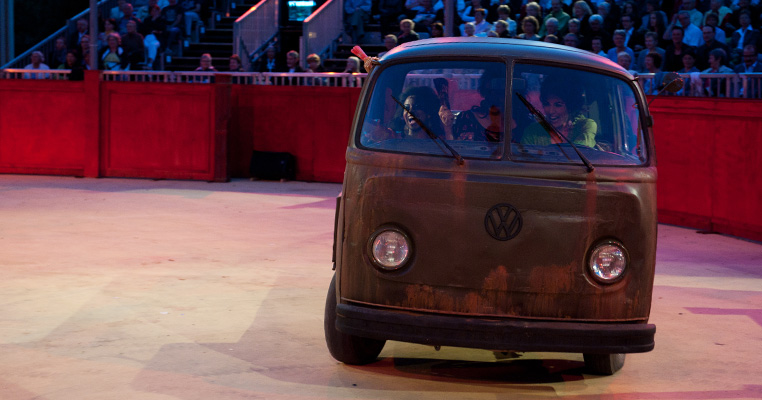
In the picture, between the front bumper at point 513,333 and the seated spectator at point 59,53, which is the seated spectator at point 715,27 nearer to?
the front bumper at point 513,333

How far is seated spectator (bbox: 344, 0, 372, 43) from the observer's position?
23250 mm

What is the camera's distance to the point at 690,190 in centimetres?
1287

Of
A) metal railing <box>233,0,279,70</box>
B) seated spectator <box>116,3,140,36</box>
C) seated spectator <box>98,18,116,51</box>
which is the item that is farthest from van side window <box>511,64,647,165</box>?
seated spectator <box>116,3,140,36</box>

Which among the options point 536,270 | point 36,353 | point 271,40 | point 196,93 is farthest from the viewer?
point 271,40

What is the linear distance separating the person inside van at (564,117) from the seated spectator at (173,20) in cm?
1924

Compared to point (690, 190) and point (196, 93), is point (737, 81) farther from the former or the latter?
point (196, 93)

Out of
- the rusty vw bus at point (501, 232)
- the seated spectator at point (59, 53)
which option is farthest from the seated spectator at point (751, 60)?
the seated spectator at point (59, 53)

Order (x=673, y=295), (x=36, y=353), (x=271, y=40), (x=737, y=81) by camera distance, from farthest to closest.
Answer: (x=271, y=40) → (x=737, y=81) → (x=673, y=295) → (x=36, y=353)

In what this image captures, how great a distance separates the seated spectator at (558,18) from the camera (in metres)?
18.4

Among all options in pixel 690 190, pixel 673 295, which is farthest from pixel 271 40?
pixel 673 295

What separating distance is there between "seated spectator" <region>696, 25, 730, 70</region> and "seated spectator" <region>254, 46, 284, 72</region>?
8.69 m

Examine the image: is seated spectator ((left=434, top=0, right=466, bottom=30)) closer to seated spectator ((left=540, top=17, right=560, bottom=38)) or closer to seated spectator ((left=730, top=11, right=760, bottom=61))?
seated spectator ((left=540, top=17, right=560, bottom=38))

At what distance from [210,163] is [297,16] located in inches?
379

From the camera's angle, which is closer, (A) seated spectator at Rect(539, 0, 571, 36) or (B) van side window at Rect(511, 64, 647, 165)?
(B) van side window at Rect(511, 64, 647, 165)
